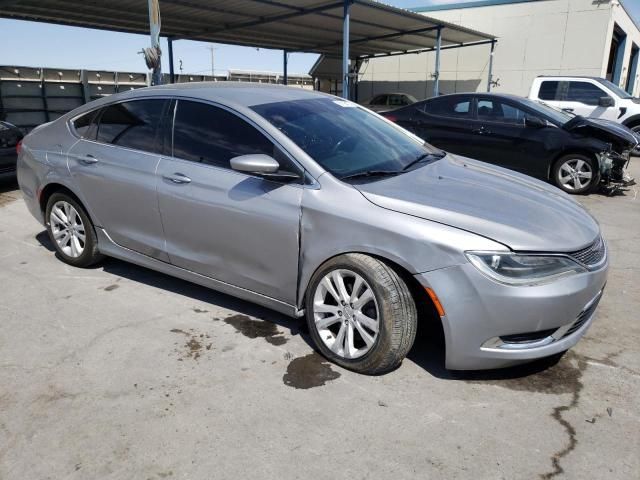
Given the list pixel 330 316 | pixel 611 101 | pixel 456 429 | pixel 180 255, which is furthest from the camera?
pixel 611 101

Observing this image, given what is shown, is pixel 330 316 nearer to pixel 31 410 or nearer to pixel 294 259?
pixel 294 259

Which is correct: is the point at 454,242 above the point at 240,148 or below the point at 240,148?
below

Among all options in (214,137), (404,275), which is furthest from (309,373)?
(214,137)

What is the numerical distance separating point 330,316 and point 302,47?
2114 cm

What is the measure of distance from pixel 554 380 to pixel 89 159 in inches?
148

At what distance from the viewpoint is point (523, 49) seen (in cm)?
2177

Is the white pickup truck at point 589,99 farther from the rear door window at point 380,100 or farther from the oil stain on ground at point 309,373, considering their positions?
the rear door window at point 380,100

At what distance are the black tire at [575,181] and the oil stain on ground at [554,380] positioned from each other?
5.49 meters

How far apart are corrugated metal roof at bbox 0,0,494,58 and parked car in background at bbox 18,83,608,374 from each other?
9830 mm

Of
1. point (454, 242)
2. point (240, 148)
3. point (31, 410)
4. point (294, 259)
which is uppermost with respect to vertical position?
point (240, 148)

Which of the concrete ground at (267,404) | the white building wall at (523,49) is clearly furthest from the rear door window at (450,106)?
the white building wall at (523,49)

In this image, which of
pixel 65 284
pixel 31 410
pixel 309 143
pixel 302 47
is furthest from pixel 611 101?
pixel 302 47

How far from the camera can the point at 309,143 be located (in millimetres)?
3203

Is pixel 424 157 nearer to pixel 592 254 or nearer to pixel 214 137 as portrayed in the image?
pixel 592 254
